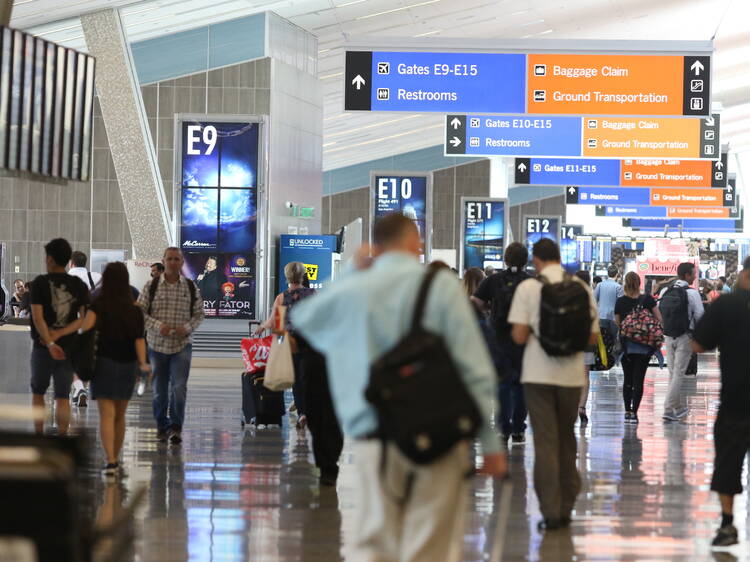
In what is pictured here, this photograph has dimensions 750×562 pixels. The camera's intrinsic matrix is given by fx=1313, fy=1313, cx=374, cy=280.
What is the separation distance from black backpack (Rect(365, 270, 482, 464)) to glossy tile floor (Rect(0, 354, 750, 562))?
2536 millimetres

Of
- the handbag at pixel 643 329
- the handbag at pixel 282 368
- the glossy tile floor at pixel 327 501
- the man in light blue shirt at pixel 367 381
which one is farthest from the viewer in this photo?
the handbag at pixel 643 329

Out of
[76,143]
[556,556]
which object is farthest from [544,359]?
[76,143]

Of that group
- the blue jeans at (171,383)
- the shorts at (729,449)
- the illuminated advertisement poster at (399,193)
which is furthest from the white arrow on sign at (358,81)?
the illuminated advertisement poster at (399,193)

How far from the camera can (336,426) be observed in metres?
8.82

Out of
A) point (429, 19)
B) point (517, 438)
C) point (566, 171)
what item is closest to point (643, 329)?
point (517, 438)

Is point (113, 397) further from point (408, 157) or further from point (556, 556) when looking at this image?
point (408, 157)

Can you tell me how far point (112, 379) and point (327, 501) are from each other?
1817 millimetres

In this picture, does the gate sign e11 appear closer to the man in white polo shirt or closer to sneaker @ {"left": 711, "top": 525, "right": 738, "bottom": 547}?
the man in white polo shirt

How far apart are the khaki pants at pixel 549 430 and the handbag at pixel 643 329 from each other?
6.58 meters

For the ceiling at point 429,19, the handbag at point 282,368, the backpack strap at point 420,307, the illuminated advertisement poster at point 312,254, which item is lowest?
the handbag at point 282,368

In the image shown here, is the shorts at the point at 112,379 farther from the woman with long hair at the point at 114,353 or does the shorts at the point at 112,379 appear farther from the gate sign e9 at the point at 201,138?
the gate sign e9 at the point at 201,138

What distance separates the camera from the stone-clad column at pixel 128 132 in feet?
65.8

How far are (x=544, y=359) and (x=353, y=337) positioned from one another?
3137 mm

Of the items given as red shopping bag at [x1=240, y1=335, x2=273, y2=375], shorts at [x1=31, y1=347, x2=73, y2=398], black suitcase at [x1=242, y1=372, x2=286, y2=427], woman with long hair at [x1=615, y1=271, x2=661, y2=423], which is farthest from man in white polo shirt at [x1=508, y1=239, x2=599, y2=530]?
woman with long hair at [x1=615, y1=271, x2=661, y2=423]
